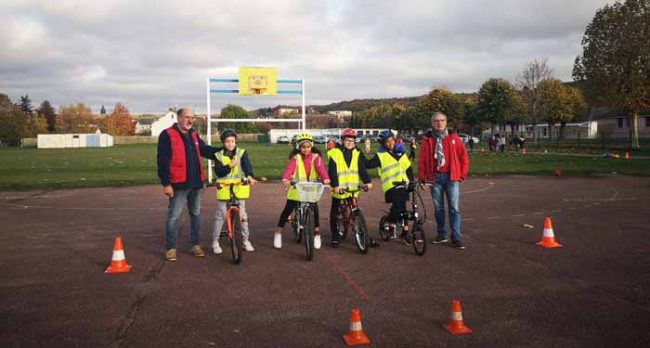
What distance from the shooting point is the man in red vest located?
7.41m

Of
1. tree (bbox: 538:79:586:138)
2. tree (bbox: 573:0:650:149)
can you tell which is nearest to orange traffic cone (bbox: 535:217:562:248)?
tree (bbox: 573:0:650:149)

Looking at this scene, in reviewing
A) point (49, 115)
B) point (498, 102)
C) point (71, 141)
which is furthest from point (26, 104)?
point (498, 102)

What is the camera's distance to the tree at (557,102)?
5781cm

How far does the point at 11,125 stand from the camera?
88.8 metres

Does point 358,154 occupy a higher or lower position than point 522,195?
higher

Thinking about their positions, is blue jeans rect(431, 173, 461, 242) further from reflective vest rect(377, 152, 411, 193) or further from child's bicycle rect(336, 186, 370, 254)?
child's bicycle rect(336, 186, 370, 254)

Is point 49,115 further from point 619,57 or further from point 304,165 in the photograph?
point 304,165

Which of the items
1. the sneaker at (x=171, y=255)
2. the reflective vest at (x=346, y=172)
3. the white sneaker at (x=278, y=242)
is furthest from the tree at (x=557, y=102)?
the sneaker at (x=171, y=255)

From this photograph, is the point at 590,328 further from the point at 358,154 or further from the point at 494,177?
the point at 494,177

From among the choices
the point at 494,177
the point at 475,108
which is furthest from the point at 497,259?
the point at 475,108

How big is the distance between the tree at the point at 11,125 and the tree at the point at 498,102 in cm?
7662

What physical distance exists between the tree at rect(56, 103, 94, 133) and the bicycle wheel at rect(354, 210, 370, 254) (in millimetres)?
121028

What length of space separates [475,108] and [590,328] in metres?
70.8

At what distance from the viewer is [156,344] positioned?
445 centimetres
